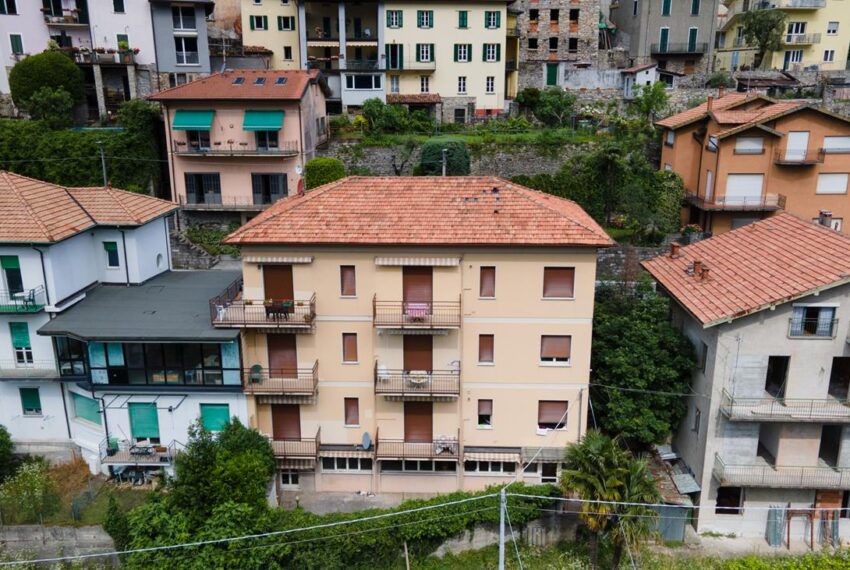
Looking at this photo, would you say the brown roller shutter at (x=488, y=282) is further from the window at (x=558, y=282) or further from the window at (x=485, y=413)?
the window at (x=485, y=413)

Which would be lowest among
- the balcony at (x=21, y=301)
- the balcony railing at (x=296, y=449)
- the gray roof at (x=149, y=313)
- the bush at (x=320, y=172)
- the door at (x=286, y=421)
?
the balcony railing at (x=296, y=449)

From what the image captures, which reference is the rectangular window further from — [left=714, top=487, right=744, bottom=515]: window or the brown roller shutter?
[left=714, top=487, right=744, bottom=515]: window

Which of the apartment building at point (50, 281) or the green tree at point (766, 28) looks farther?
the green tree at point (766, 28)

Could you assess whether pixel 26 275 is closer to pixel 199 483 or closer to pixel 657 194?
pixel 199 483

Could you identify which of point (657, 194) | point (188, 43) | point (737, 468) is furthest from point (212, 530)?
point (188, 43)

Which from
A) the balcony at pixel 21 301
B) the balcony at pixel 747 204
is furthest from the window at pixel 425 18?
the balcony at pixel 21 301
